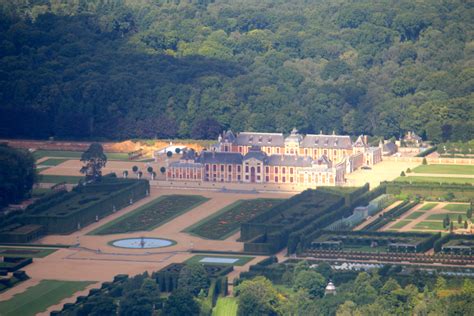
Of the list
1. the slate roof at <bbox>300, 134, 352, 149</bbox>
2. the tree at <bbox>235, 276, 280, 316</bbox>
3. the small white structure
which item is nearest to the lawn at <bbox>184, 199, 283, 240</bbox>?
the slate roof at <bbox>300, 134, 352, 149</bbox>

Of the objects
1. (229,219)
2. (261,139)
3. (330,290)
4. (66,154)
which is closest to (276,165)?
(261,139)

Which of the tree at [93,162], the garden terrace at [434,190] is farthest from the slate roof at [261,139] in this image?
the garden terrace at [434,190]

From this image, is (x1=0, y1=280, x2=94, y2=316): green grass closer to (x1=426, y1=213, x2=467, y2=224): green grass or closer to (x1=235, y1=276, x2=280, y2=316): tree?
(x1=235, y1=276, x2=280, y2=316): tree

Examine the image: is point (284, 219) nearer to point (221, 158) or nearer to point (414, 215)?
point (414, 215)

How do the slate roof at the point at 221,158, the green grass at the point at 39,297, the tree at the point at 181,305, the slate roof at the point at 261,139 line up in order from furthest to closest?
the slate roof at the point at 261,139 → the slate roof at the point at 221,158 → the green grass at the point at 39,297 → the tree at the point at 181,305

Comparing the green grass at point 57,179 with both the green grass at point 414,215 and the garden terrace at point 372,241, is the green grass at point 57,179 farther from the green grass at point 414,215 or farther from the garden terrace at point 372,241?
the garden terrace at point 372,241
